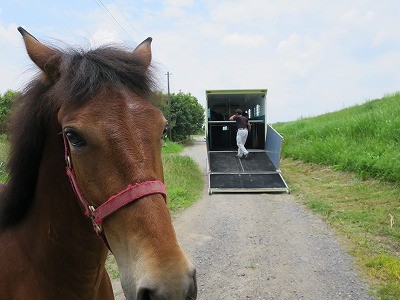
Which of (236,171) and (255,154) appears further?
(255,154)

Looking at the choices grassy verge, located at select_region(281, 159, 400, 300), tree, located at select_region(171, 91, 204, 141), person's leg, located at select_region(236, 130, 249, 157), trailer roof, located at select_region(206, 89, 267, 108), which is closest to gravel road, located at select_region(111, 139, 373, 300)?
grassy verge, located at select_region(281, 159, 400, 300)

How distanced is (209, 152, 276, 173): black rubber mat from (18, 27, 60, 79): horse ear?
873 cm

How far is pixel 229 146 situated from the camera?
13500mm

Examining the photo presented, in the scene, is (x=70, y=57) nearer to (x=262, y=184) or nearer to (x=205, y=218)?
(x=205, y=218)

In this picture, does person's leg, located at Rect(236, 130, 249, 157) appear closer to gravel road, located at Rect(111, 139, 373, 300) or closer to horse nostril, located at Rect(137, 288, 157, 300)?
gravel road, located at Rect(111, 139, 373, 300)

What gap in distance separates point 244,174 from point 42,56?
8.51m

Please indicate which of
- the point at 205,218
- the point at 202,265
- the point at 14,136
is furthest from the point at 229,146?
the point at 14,136

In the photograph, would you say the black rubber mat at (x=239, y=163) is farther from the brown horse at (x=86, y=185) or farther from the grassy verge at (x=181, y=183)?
the brown horse at (x=86, y=185)

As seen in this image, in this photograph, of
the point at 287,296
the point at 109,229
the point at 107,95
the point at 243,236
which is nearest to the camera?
the point at 109,229

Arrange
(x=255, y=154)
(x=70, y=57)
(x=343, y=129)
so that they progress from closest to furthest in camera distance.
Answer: (x=70, y=57) → (x=255, y=154) → (x=343, y=129)

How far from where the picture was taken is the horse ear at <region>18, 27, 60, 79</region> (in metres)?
1.77

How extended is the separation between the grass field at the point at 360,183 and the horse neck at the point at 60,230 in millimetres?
3361

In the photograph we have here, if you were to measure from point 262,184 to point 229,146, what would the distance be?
4.46 meters

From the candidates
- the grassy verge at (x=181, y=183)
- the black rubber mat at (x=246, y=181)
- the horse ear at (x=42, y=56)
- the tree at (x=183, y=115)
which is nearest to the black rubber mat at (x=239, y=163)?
the black rubber mat at (x=246, y=181)
